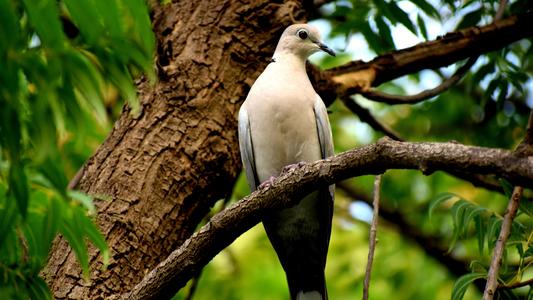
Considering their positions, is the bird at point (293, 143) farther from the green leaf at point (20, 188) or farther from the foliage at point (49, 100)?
the green leaf at point (20, 188)

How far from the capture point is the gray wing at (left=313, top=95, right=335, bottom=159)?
4344mm

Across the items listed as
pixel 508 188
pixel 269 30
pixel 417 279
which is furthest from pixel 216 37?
pixel 417 279

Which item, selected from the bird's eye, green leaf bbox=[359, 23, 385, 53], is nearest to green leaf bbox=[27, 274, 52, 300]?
the bird's eye

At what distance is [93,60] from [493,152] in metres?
1.26

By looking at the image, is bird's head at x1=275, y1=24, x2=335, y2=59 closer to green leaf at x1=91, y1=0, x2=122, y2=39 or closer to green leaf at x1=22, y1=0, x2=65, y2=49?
green leaf at x1=91, y1=0, x2=122, y2=39

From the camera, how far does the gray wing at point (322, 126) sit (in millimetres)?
4344

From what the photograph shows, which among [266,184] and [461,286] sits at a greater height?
[266,184]

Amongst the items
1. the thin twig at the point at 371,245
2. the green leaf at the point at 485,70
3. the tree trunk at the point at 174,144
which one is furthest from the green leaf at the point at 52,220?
the green leaf at the point at 485,70

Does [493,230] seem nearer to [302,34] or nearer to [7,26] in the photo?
[302,34]

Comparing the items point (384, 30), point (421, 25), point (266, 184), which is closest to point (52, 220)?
point (266, 184)

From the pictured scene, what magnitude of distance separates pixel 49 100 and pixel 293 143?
256 cm

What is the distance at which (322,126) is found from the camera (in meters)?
4.35

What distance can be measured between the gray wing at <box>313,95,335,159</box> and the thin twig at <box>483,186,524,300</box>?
1.26 m

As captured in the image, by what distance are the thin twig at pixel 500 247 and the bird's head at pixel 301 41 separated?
1.71 meters
